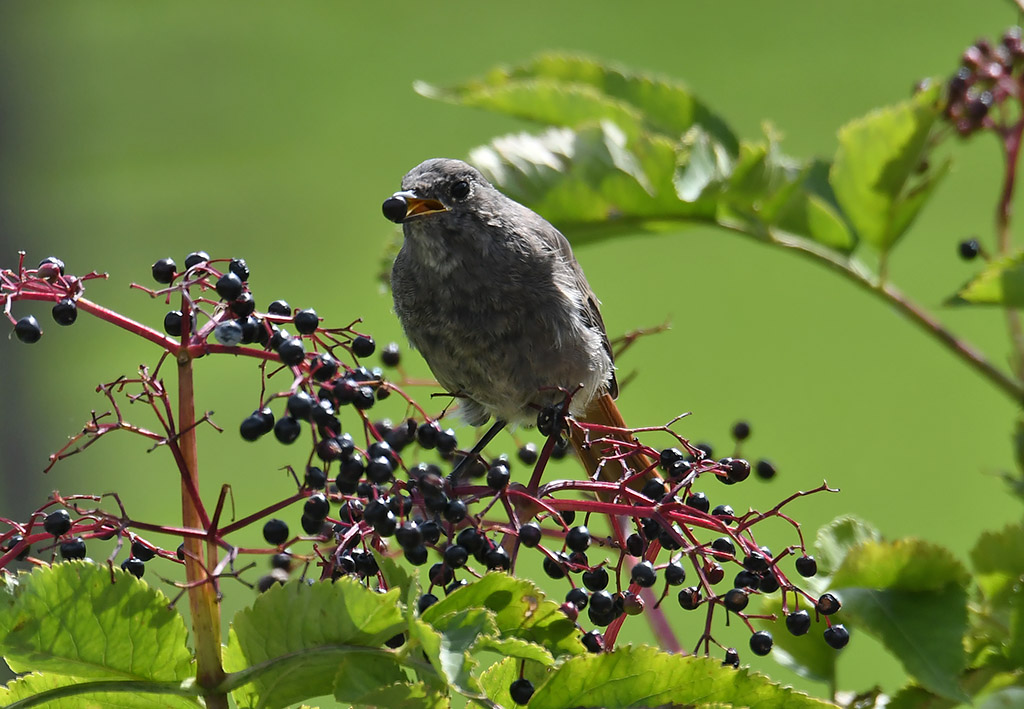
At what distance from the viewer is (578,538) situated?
1.38m

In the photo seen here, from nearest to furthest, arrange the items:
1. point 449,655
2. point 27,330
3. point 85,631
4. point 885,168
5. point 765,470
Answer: point 449,655
point 85,631
point 27,330
point 765,470
point 885,168

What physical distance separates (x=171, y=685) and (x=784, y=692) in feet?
1.97

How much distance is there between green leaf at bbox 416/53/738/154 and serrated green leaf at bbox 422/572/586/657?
1185 mm

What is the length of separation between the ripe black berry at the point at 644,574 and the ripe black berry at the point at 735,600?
93 mm

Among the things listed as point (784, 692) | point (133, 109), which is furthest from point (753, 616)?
point (133, 109)

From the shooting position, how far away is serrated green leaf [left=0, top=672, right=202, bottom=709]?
115 centimetres

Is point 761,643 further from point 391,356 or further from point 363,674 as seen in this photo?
point 391,356

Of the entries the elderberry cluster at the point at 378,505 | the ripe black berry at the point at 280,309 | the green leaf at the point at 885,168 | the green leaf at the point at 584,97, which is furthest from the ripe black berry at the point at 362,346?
the green leaf at the point at 885,168

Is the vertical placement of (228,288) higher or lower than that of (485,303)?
lower

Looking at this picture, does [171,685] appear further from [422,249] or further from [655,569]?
[422,249]

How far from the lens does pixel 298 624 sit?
1109mm

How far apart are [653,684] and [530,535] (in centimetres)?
26

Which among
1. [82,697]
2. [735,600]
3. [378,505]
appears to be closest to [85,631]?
[82,697]

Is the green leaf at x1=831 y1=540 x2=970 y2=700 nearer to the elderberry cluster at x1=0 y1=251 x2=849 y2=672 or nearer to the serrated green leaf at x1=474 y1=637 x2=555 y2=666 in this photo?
the elderberry cluster at x1=0 y1=251 x2=849 y2=672
